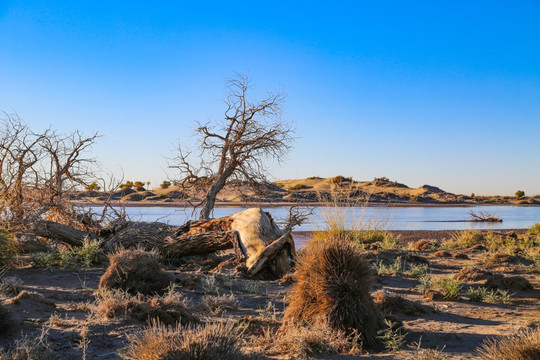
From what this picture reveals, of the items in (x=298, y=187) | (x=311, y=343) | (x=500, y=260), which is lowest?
(x=500, y=260)

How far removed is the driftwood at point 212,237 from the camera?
845 centimetres

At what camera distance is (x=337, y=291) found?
14.1 ft

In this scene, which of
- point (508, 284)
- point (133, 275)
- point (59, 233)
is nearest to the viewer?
point (133, 275)

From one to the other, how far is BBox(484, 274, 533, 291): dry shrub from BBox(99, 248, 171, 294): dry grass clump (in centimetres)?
521

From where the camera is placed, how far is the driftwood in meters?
8.45

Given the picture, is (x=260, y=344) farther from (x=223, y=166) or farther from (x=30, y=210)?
(x=223, y=166)

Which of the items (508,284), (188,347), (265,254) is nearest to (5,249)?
(265,254)

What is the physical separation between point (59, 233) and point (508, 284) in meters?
8.84

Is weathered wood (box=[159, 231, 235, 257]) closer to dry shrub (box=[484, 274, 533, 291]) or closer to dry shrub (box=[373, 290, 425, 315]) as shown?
dry shrub (box=[373, 290, 425, 315])

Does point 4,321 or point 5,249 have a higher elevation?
point 5,249

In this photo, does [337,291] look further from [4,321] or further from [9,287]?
[9,287]

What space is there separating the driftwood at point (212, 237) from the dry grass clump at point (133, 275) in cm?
201

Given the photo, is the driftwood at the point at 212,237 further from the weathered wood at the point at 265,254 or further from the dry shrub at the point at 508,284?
the dry shrub at the point at 508,284

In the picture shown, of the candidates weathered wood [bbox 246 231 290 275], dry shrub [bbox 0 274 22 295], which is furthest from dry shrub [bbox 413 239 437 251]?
dry shrub [bbox 0 274 22 295]
